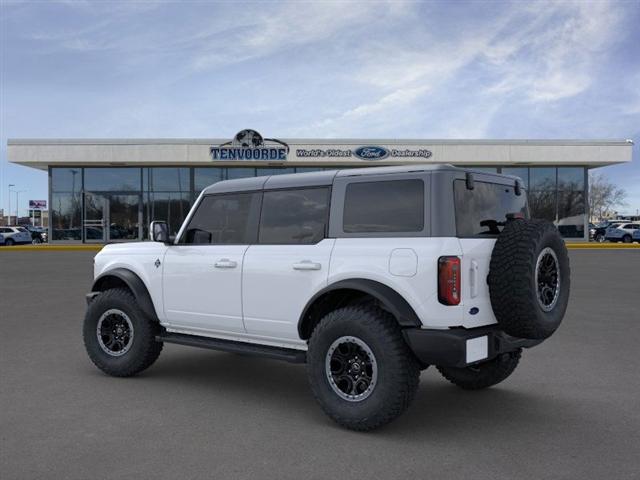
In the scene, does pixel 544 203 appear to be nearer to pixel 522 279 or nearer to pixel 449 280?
pixel 522 279

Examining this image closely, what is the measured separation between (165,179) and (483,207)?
112 ft

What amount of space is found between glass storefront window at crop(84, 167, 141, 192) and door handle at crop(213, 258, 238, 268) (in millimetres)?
33421

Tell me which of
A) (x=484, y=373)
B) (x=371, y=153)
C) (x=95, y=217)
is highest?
(x=371, y=153)

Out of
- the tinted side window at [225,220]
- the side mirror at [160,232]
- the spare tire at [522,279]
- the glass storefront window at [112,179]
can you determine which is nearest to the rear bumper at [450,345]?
→ the spare tire at [522,279]

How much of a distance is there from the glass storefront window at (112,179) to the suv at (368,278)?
→ 32.9 meters

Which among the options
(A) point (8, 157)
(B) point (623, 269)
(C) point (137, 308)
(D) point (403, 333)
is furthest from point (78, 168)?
(D) point (403, 333)

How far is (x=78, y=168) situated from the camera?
3709 centimetres

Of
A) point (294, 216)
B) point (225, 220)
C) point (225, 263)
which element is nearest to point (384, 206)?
point (294, 216)

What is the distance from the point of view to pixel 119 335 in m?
6.35

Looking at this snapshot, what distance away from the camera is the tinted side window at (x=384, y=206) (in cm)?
455

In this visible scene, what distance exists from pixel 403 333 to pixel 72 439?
2448 mm

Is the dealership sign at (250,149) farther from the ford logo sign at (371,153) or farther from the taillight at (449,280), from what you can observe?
the taillight at (449,280)

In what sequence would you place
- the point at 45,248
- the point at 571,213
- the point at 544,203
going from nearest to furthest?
1. the point at 45,248
2. the point at 544,203
3. the point at 571,213

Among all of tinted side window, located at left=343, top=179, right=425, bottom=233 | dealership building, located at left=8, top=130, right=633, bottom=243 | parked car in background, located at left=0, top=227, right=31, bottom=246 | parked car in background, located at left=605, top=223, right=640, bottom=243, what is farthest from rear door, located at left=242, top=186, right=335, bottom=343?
parked car in background, located at left=605, top=223, right=640, bottom=243
